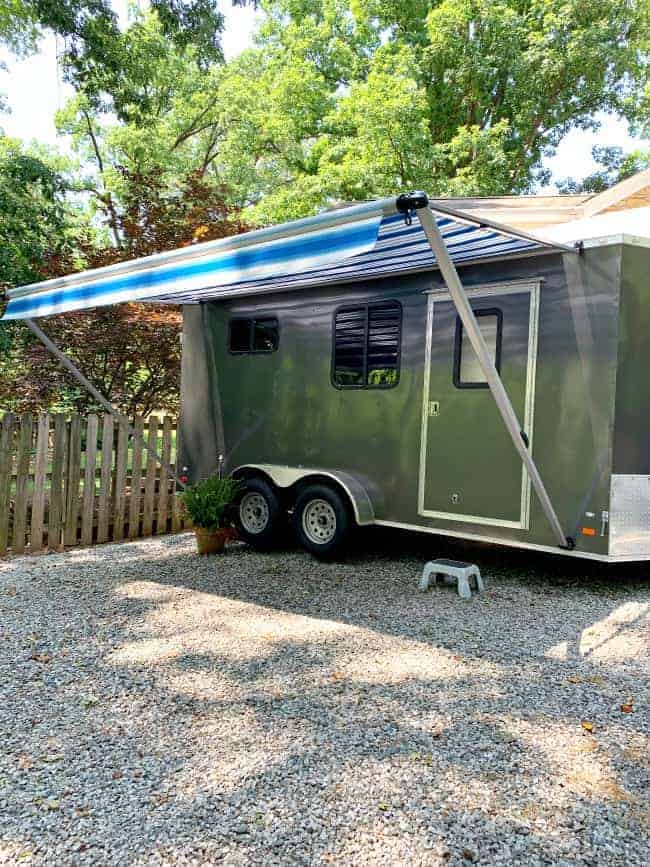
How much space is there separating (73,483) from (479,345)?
429cm

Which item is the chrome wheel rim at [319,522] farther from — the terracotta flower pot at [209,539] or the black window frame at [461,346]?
the black window frame at [461,346]

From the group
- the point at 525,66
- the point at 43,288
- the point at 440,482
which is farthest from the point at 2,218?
the point at 525,66

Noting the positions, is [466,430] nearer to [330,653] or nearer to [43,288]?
[330,653]

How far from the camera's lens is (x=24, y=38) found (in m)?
14.5

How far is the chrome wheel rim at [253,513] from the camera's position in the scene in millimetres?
6574

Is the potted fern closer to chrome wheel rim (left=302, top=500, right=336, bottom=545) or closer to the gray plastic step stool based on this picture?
chrome wheel rim (left=302, top=500, right=336, bottom=545)

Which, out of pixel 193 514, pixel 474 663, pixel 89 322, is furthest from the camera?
pixel 89 322

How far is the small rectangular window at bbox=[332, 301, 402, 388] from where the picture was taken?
234 inches

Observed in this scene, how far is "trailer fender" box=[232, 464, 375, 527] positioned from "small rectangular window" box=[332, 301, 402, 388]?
0.81 m

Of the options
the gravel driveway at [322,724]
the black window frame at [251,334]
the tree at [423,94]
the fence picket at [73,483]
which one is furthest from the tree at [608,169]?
the gravel driveway at [322,724]

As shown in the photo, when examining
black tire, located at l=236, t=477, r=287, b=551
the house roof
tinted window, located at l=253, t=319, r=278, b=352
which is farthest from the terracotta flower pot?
the house roof

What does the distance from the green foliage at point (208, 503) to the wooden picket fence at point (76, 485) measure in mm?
889

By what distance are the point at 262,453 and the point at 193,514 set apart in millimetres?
962

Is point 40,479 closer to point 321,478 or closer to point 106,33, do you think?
point 321,478
